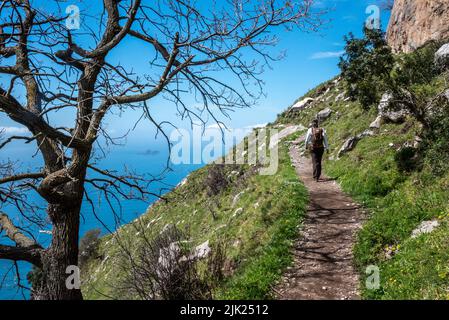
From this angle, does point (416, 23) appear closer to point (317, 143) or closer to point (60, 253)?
point (317, 143)

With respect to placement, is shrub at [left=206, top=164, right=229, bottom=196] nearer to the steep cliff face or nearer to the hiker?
the hiker

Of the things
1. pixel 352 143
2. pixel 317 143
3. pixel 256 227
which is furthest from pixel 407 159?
pixel 352 143

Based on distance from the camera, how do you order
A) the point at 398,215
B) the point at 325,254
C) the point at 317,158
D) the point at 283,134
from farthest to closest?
the point at 283,134 → the point at 317,158 → the point at 398,215 → the point at 325,254

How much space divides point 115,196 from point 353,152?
39.8 feet

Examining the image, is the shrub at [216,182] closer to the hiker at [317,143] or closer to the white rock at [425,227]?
the hiker at [317,143]

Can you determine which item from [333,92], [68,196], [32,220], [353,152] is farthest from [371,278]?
[333,92]

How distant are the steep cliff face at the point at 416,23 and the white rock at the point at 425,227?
19.4 m

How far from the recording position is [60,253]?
577cm

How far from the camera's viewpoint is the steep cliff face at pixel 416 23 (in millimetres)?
22391

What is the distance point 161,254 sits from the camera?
709cm

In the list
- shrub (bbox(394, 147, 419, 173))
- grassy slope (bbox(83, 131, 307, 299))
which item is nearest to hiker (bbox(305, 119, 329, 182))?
grassy slope (bbox(83, 131, 307, 299))

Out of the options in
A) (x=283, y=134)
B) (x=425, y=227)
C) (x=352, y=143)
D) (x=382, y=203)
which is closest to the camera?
(x=425, y=227)

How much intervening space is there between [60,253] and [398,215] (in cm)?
719
